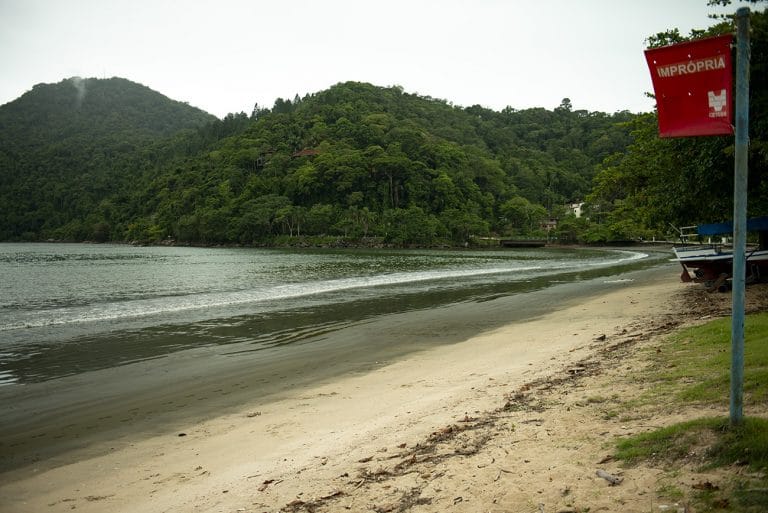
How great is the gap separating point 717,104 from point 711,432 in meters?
3.15

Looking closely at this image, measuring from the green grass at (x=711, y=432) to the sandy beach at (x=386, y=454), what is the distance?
41 centimetres

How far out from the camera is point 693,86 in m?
4.62

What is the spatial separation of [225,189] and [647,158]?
153330 millimetres

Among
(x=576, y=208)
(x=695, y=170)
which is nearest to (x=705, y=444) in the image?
(x=695, y=170)

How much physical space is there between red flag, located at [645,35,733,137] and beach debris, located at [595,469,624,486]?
130 inches

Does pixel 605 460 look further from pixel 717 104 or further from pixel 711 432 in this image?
pixel 717 104

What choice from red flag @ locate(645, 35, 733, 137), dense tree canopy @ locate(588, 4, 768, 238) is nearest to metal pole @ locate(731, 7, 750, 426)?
red flag @ locate(645, 35, 733, 137)

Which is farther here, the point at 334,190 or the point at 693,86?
the point at 334,190

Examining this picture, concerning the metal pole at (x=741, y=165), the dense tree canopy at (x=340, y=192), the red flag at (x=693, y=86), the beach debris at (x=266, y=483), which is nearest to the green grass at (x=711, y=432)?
the metal pole at (x=741, y=165)

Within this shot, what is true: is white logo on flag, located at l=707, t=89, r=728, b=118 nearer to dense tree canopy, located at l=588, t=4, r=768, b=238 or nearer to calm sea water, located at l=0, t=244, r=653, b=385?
dense tree canopy, located at l=588, t=4, r=768, b=238

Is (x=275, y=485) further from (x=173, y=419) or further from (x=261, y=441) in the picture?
(x=173, y=419)

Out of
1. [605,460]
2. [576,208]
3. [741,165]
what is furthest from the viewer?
[576,208]

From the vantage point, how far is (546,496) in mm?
4445

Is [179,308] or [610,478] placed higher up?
[610,478]
